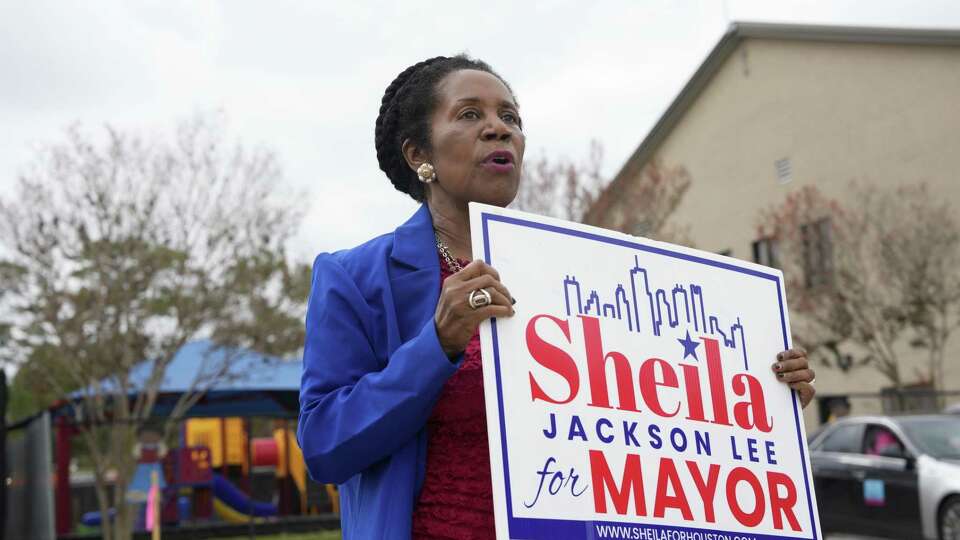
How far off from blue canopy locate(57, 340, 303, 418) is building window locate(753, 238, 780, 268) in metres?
13.1

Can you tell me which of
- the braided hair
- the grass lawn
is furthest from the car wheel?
the braided hair

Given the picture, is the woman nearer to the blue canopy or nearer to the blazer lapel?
the blazer lapel

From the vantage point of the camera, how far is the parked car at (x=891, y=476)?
11180mm

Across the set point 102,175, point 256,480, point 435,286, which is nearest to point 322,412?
point 435,286

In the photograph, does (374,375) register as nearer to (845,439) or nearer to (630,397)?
(630,397)

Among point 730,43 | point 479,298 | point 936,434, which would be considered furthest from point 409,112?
point 730,43

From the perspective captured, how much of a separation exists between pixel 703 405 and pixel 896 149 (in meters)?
Result: 24.8

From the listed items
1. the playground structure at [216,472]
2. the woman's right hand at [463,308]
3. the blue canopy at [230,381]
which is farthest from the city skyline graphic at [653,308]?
the playground structure at [216,472]

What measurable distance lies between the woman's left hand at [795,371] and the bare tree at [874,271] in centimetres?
2048

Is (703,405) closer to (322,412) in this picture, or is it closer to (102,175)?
(322,412)

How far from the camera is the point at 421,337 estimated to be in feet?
6.71

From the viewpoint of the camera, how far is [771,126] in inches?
1172

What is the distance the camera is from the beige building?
972 inches

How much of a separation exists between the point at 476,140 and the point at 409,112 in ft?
0.82
